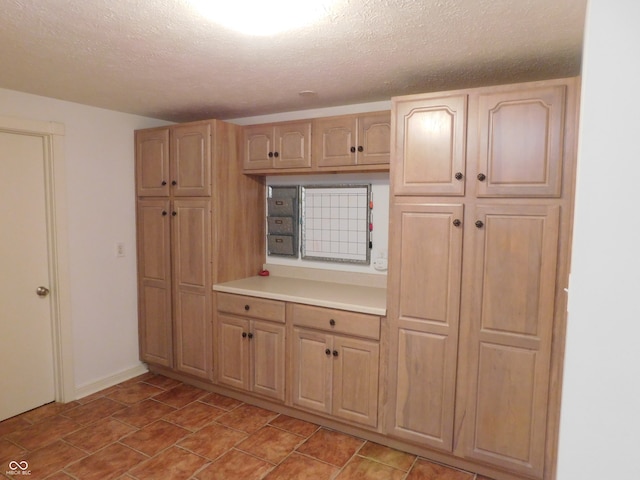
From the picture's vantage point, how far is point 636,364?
1.07 m

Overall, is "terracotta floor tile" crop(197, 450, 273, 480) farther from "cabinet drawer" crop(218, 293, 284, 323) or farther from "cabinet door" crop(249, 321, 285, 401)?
"cabinet drawer" crop(218, 293, 284, 323)

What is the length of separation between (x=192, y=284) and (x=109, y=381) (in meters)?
1.12

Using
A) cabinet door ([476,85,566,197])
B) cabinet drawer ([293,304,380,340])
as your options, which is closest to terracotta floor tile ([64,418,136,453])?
cabinet drawer ([293,304,380,340])

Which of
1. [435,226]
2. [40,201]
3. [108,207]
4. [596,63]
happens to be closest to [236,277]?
[108,207]

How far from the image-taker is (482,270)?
7.12ft

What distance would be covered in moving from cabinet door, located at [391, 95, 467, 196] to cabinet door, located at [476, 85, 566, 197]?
0.11 meters

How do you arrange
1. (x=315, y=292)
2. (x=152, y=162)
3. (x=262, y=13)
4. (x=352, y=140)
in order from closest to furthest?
(x=262, y=13) < (x=352, y=140) < (x=315, y=292) < (x=152, y=162)

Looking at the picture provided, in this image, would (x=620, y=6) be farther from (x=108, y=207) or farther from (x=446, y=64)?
(x=108, y=207)

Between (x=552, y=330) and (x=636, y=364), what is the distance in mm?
1030

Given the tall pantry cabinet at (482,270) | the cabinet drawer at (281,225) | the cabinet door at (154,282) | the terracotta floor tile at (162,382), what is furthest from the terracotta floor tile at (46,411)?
the tall pantry cabinet at (482,270)

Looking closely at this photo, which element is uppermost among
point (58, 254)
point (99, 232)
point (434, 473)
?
point (99, 232)

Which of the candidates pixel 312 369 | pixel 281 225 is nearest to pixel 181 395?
pixel 312 369

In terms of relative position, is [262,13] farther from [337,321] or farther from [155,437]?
[155,437]

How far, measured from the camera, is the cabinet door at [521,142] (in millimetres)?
1982
